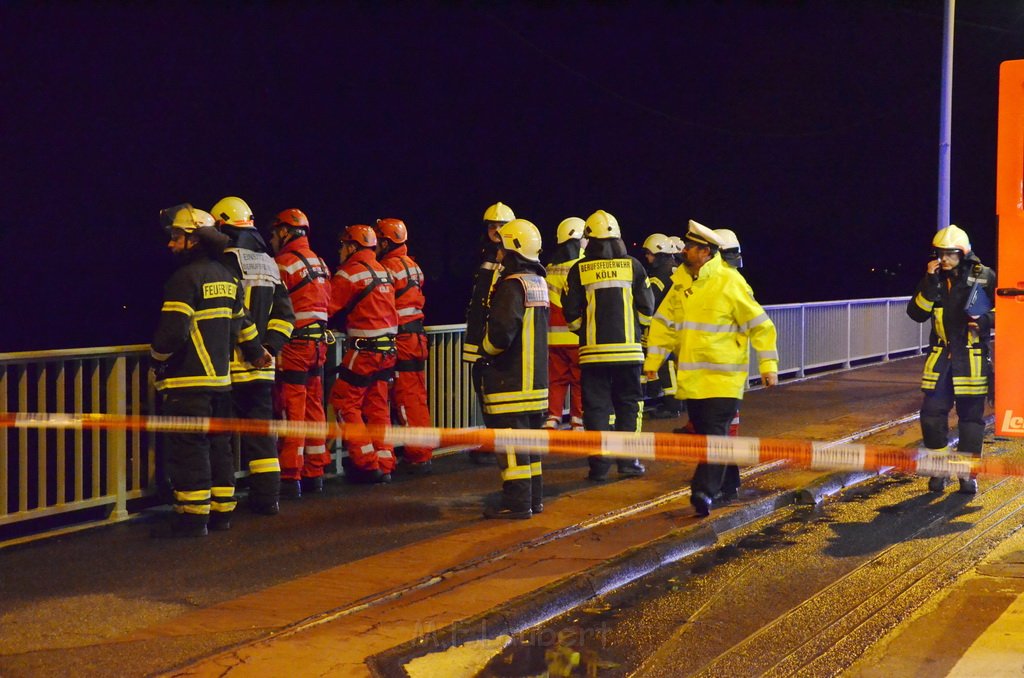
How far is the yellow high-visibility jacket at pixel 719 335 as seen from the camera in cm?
791

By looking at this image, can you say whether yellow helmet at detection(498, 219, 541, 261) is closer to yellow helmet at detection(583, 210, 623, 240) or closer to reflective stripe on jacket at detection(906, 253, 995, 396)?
yellow helmet at detection(583, 210, 623, 240)

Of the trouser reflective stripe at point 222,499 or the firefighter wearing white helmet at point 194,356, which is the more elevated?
the firefighter wearing white helmet at point 194,356

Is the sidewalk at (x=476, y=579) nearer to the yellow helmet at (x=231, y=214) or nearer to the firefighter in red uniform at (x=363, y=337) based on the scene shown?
the firefighter in red uniform at (x=363, y=337)

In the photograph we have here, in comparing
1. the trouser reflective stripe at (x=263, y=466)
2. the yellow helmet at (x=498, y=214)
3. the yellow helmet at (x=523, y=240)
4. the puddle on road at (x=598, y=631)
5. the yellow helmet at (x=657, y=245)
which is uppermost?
the yellow helmet at (x=498, y=214)

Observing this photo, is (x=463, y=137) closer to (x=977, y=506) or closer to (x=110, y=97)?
(x=110, y=97)

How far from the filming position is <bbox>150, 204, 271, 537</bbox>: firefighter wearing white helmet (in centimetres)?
737

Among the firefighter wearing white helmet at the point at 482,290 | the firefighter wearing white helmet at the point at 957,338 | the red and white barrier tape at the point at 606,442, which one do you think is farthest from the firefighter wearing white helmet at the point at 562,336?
the firefighter wearing white helmet at the point at 957,338

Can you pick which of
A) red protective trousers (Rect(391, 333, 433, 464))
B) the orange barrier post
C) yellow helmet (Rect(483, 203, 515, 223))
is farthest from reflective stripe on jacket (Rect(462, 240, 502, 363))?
the orange barrier post

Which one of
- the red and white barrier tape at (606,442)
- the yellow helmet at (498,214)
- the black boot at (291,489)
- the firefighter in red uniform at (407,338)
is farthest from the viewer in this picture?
the yellow helmet at (498,214)

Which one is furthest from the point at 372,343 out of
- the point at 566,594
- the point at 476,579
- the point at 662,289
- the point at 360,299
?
the point at 662,289

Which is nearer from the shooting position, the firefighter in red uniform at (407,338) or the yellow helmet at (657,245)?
the firefighter in red uniform at (407,338)

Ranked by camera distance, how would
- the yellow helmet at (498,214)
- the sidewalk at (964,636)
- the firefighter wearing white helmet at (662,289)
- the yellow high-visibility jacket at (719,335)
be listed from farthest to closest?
the firefighter wearing white helmet at (662,289) < the yellow helmet at (498,214) < the yellow high-visibility jacket at (719,335) < the sidewalk at (964,636)

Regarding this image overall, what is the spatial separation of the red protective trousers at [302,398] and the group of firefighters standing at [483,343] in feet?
0.04

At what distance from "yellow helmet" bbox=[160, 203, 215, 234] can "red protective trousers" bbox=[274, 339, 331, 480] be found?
4.62 ft
